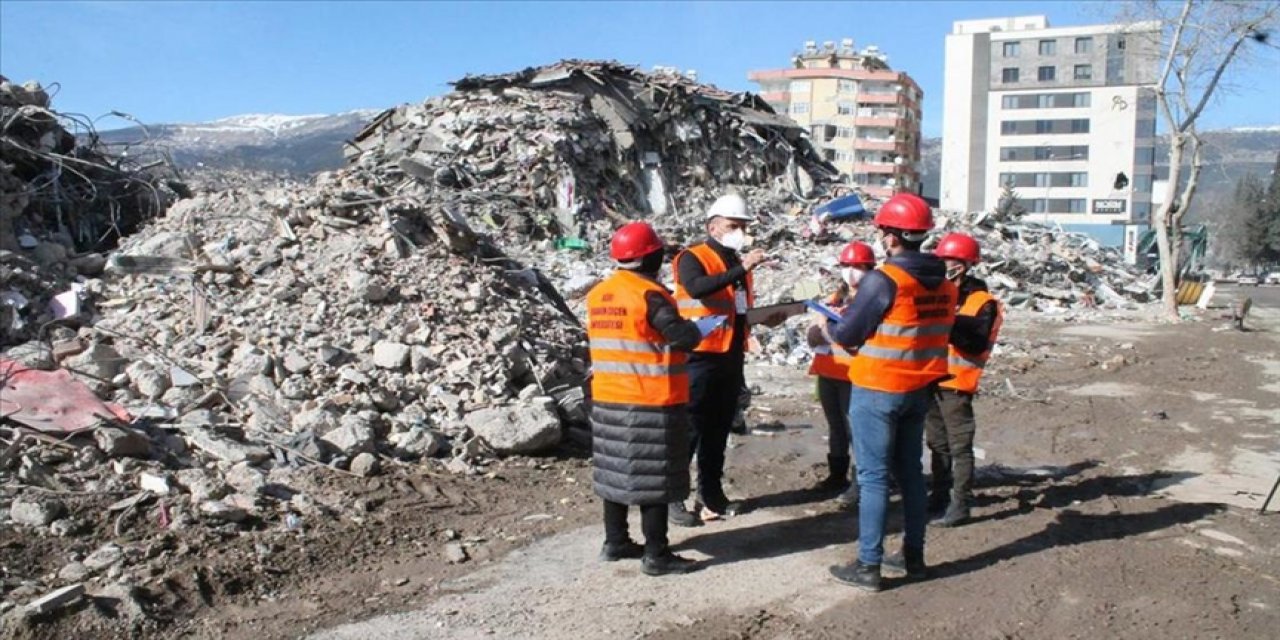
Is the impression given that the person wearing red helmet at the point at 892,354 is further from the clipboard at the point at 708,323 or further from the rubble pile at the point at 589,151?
the rubble pile at the point at 589,151

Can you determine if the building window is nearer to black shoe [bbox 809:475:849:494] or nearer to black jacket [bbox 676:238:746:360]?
black shoe [bbox 809:475:849:494]

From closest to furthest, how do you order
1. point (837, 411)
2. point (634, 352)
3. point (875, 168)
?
point (634, 352) < point (837, 411) < point (875, 168)

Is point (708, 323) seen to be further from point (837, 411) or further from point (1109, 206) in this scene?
point (1109, 206)

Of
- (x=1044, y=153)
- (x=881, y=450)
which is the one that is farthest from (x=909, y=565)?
(x=1044, y=153)

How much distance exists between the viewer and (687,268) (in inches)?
187

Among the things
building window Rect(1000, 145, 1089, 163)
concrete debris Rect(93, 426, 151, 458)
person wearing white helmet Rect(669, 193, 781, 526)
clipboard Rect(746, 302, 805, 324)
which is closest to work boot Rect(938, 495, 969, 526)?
person wearing white helmet Rect(669, 193, 781, 526)

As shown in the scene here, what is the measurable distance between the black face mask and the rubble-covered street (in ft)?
4.35

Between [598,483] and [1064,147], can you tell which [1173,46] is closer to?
[598,483]

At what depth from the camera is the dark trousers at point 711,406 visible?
490 centimetres

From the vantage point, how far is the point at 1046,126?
68000 mm

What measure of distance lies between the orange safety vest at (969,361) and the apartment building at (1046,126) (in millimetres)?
65127

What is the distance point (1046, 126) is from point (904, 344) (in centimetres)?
7105

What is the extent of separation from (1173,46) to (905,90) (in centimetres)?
5324

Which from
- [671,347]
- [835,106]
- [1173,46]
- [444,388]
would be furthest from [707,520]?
[835,106]
